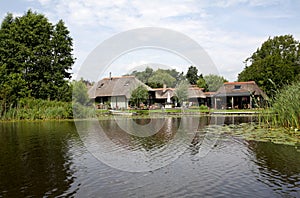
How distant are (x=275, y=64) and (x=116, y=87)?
2129cm

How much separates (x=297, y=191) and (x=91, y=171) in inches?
199

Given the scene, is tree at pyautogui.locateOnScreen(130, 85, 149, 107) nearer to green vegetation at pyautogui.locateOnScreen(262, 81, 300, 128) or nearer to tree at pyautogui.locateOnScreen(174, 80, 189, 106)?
tree at pyautogui.locateOnScreen(174, 80, 189, 106)

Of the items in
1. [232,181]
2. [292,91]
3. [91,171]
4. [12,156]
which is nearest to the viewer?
[232,181]

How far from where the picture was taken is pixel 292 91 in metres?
15.0

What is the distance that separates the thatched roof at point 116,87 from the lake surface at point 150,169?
54.9ft

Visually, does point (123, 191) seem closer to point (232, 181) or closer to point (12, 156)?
point (232, 181)

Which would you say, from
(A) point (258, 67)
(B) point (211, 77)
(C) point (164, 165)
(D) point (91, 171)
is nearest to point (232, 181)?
(C) point (164, 165)

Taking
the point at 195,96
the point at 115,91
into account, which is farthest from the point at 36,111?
the point at 195,96

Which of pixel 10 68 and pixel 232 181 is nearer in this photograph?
pixel 232 181

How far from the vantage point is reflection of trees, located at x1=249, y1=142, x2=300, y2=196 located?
6902mm

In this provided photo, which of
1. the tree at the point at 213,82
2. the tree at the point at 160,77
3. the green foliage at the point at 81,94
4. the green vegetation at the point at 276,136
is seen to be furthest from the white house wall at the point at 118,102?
the green vegetation at the point at 276,136

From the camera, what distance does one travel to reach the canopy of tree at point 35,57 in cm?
3070

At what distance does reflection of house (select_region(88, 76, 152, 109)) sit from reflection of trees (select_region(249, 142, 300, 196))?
18099mm

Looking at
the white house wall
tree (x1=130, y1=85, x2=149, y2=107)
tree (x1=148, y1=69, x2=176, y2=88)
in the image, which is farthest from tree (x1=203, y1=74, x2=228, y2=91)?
tree (x1=130, y1=85, x2=149, y2=107)
